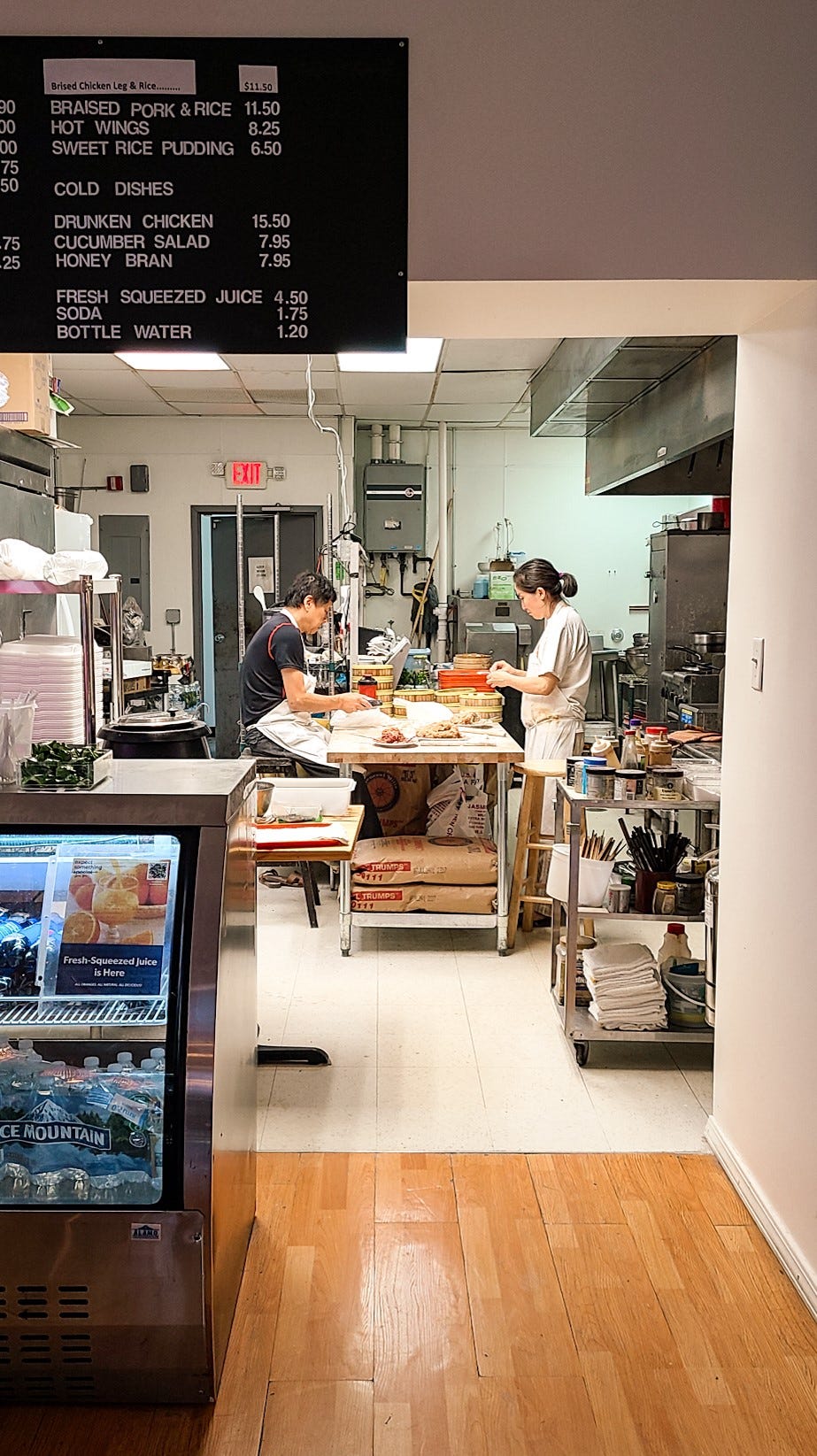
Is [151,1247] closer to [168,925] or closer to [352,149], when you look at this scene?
[168,925]

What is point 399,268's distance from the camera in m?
2.45

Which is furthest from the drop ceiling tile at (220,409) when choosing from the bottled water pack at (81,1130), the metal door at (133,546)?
the bottled water pack at (81,1130)

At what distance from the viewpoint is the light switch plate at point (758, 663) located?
2.86m

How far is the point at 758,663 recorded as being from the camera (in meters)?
2.88

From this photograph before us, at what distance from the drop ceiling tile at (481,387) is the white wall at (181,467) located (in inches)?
52.4

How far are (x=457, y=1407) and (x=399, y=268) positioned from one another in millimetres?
2288

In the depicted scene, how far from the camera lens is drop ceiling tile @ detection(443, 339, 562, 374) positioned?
22.9 ft

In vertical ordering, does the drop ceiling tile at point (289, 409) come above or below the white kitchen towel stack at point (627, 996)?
above

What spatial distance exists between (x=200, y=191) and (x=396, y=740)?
303 cm

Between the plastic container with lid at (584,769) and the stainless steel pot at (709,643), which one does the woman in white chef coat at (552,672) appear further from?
the plastic container with lid at (584,769)

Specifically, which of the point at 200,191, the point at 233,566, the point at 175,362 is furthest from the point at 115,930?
the point at 233,566

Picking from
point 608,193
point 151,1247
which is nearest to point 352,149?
point 608,193

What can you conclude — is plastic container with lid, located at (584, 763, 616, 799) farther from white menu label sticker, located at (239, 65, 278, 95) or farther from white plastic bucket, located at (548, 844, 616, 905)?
white menu label sticker, located at (239, 65, 278, 95)

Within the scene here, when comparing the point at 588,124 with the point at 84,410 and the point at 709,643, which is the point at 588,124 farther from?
the point at 84,410
